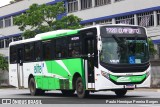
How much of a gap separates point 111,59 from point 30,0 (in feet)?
164

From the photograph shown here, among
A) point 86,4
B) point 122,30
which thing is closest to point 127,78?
point 122,30

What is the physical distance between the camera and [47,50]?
25438 mm

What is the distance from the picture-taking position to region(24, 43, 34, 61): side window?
27.5m

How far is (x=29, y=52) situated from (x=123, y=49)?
8723 millimetres

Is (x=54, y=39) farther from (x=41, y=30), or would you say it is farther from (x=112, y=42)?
(x=41, y=30)

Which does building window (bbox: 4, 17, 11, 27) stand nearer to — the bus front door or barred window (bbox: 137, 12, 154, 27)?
barred window (bbox: 137, 12, 154, 27)

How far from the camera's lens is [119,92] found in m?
23.0

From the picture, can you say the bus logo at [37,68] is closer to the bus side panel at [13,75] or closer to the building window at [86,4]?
the bus side panel at [13,75]

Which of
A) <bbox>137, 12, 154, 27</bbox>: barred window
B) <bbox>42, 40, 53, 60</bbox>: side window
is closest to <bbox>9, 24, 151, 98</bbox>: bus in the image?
<bbox>42, 40, 53, 60</bbox>: side window

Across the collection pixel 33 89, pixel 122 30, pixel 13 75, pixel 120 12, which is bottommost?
pixel 33 89

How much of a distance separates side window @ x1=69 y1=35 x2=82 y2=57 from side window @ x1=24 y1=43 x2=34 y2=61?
5192 mm

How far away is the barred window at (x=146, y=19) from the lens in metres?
46.6

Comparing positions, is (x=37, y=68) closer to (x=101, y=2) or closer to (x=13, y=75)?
(x=13, y=75)

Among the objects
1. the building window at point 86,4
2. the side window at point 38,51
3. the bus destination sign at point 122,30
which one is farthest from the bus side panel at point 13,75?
the building window at point 86,4
